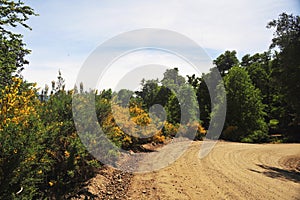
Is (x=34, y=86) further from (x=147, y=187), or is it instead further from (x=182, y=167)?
(x=182, y=167)

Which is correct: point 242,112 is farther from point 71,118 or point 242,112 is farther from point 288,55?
point 71,118

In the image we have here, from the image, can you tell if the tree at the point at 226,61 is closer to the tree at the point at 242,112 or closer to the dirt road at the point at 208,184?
the tree at the point at 242,112

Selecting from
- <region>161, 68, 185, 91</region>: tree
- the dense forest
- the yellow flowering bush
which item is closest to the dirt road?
the dense forest

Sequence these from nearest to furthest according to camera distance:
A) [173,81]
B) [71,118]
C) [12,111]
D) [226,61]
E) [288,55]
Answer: [12,111]
[71,118]
[288,55]
[173,81]
[226,61]

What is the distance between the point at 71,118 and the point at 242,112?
26.0 metres

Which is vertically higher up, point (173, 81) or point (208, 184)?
point (173, 81)

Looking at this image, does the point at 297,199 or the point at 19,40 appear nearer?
the point at 297,199

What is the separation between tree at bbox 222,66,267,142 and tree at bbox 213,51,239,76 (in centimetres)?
2055

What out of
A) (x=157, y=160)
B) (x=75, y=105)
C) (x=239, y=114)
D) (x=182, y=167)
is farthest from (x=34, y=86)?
(x=239, y=114)

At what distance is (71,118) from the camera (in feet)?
26.6

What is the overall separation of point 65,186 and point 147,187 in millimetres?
2395

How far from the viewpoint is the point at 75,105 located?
8.43m

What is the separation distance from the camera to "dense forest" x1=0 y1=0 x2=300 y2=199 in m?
4.76

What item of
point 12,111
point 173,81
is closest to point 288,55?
point 12,111
